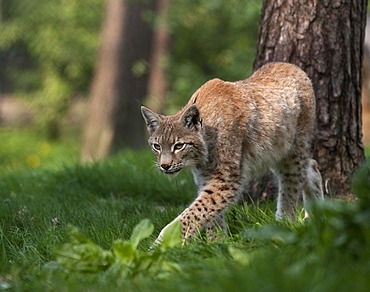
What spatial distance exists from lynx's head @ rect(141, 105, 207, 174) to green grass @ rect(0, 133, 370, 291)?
43 centimetres

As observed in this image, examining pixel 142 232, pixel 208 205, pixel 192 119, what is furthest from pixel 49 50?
Answer: pixel 142 232

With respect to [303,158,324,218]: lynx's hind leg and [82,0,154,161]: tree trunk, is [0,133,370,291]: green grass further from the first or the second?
[82,0,154,161]: tree trunk

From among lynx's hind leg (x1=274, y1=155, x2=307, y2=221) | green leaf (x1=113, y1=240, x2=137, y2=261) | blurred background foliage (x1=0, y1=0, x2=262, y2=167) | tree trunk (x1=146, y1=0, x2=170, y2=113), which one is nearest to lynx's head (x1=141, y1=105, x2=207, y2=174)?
lynx's hind leg (x1=274, y1=155, x2=307, y2=221)

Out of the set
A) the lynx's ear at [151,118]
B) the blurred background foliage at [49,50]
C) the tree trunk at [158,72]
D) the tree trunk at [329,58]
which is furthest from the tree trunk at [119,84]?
the lynx's ear at [151,118]

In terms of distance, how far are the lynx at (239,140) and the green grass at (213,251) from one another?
0.24m

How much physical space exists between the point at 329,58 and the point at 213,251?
2747 mm

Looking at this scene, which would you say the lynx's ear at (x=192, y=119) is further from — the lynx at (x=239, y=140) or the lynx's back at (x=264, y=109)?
the lynx's back at (x=264, y=109)

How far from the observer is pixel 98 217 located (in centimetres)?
558

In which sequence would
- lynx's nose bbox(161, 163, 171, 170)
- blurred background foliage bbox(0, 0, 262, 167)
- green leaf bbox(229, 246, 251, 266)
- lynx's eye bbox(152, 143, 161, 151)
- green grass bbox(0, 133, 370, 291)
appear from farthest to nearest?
blurred background foliage bbox(0, 0, 262, 167)
lynx's eye bbox(152, 143, 161, 151)
lynx's nose bbox(161, 163, 171, 170)
green leaf bbox(229, 246, 251, 266)
green grass bbox(0, 133, 370, 291)

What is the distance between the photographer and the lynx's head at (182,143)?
5367 mm

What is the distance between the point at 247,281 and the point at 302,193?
10.4 feet

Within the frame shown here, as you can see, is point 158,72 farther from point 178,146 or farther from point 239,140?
point 178,146

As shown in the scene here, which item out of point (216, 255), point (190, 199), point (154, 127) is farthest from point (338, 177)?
point (216, 255)

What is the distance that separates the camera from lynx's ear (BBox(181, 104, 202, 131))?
538 cm
